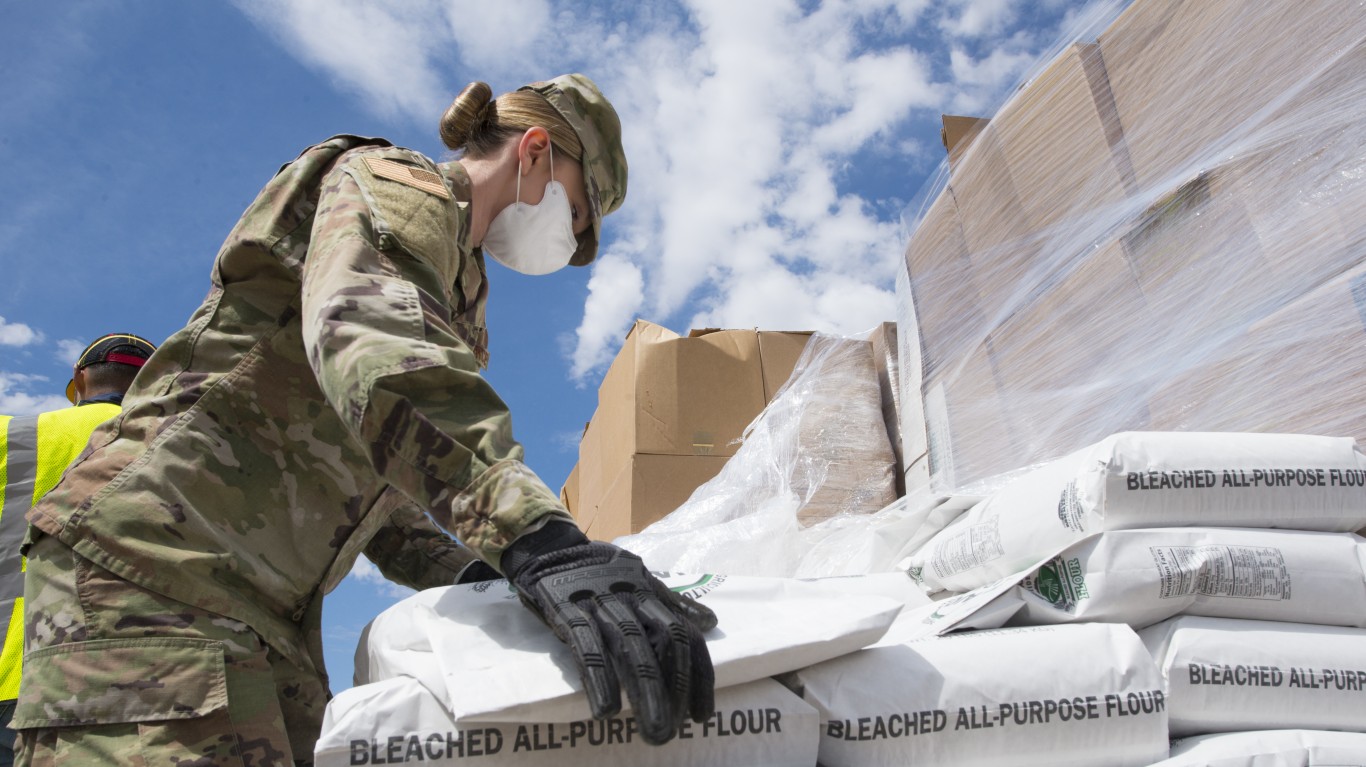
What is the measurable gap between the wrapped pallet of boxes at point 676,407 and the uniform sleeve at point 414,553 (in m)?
1.32

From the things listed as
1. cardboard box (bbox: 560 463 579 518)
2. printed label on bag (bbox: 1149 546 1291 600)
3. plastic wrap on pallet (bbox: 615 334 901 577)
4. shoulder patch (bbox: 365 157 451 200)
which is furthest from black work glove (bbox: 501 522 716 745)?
cardboard box (bbox: 560 463 579 518)

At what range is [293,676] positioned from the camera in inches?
34.5

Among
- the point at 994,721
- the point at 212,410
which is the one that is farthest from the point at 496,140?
the point at 994,721

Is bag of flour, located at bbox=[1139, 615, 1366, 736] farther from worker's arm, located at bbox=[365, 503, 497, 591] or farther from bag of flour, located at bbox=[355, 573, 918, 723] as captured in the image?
worker's arm, located at bbox=[365, 503, 497, 591]

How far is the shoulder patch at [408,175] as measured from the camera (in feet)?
2.81

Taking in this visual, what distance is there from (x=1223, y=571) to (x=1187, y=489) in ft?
0.34

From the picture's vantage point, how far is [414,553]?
1.15 m

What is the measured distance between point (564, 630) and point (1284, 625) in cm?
99

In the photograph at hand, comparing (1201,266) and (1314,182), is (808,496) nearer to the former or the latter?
(1201,266)

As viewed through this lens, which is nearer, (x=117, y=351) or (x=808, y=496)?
(x=117, y=351)

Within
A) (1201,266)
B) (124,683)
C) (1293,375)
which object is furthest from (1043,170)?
(124,683)

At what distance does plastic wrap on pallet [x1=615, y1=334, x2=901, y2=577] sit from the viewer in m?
1.72

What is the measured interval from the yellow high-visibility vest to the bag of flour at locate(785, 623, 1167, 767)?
158cm

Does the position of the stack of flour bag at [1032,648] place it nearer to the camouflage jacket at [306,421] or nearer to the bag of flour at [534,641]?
the bag of flour at [534,641]
